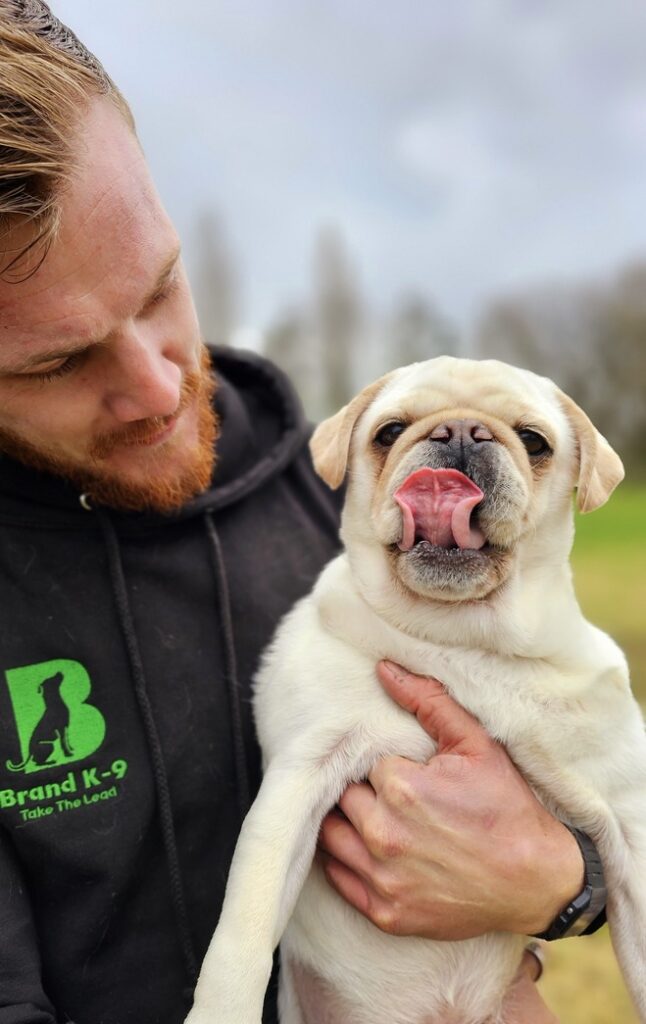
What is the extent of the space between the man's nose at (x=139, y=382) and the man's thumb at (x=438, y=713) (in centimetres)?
86

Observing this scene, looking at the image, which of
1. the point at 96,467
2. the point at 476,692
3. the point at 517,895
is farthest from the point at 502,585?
the point at 96,467

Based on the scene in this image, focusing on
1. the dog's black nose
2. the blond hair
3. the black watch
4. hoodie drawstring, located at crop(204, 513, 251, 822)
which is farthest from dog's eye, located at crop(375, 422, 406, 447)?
the black watch

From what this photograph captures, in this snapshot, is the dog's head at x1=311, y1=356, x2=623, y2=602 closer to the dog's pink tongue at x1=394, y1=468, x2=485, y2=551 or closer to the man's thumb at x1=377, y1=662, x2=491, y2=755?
the dog's pink tongue at x1=394, y1=468, x2=485, y2=551

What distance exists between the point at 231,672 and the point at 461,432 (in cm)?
88

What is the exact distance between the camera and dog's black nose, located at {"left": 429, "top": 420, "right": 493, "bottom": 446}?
196 centimetres

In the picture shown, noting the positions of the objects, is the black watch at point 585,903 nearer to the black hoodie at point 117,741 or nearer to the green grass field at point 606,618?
the black hoodie at point 117,741

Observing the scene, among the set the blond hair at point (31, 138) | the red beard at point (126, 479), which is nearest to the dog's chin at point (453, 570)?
the red beard at point (126, 479)

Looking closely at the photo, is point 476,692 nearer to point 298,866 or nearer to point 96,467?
point 298,866

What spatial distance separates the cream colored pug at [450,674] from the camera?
194 cm

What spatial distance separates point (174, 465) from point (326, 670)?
0.68 meters

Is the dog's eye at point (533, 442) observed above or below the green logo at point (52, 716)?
above

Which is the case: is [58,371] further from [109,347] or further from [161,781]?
[161,781]

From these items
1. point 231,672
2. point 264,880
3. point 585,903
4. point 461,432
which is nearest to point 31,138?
point 461,432

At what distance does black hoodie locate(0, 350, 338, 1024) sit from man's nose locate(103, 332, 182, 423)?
0.31 m
